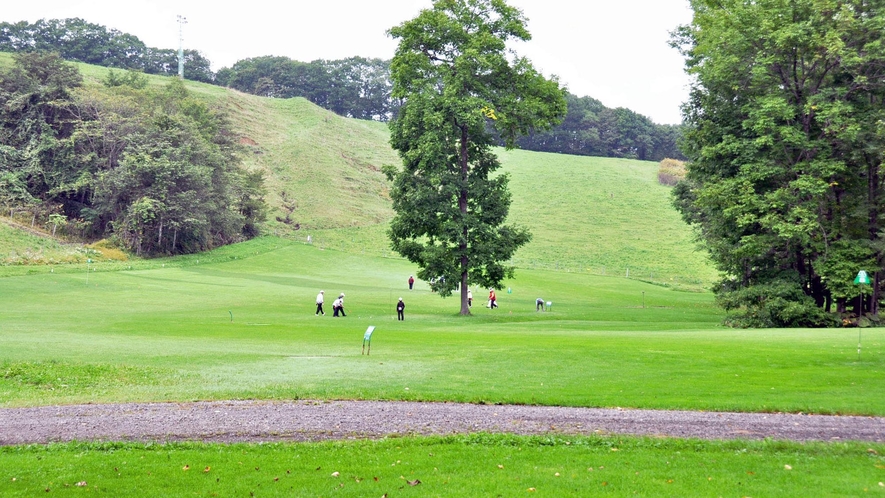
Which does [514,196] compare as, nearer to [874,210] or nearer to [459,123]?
[459,123]

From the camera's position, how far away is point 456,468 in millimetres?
10891

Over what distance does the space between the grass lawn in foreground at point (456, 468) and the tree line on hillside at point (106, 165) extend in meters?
62.2

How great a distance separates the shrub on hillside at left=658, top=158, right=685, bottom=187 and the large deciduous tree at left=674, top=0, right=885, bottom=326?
90.2 metres

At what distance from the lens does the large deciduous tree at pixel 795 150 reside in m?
35.2

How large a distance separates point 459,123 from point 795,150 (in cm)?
1849

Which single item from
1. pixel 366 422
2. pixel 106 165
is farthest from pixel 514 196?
pixel 366 422

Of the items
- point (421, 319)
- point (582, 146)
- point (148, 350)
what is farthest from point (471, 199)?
point (582, 146)

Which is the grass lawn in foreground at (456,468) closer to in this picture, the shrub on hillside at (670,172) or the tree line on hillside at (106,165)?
the tree line on hillside at (106,165)

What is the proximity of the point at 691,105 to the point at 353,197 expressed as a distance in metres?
79.1

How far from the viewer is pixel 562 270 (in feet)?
265

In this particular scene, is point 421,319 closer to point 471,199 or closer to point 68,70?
point 471,199

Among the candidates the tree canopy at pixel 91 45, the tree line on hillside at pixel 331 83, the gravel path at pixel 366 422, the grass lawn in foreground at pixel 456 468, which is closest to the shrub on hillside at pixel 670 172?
the tree line on hillside at pixel 331 83

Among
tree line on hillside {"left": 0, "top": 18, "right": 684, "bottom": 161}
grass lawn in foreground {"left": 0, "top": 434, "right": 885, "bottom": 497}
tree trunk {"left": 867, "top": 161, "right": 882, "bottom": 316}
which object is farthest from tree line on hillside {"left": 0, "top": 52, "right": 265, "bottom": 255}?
tree line on hillside {"left": 0, "top": 18, "right": 684, "bottom": 161}

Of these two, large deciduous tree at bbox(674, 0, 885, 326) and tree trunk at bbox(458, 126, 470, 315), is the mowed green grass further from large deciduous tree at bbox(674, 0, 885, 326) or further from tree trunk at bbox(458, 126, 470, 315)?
large deciduous tree at bbox(674, 0, 885, 326)
